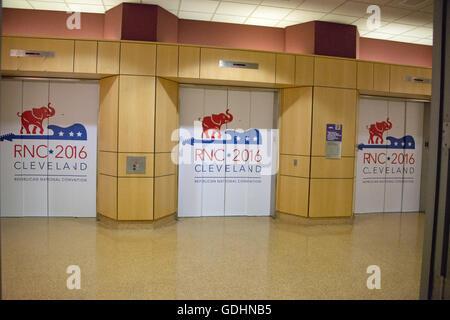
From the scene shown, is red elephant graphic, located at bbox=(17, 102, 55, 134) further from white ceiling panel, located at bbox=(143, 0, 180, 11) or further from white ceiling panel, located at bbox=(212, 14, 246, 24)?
white ceiling panel, located at bbox=(212, 14, 246, 24)

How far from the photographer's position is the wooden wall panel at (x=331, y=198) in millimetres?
6980

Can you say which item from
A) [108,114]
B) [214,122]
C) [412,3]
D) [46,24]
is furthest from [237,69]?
[46,24]

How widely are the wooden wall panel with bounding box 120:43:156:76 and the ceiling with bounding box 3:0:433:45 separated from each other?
0.97 m

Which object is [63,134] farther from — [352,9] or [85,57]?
[352,9]

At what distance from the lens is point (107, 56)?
6.10 meters

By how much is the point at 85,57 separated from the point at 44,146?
2.08 m

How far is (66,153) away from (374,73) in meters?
6.62

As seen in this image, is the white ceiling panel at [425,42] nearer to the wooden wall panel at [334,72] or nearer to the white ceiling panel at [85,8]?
the wooden wall panel at [334,72]

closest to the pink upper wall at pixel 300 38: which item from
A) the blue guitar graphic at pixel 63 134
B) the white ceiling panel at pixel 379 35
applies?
the white ceiling panel at pixel 379 35

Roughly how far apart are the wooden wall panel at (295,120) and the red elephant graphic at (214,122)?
3.88 ft

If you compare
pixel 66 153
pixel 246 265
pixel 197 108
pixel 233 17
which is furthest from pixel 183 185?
pixel 233 17

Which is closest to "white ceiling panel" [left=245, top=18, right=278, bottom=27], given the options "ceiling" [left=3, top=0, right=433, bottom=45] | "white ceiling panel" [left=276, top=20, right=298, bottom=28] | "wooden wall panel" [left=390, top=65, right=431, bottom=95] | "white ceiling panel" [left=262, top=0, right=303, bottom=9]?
"ceiling" [left=3, top=0, right=433, bottom=45]

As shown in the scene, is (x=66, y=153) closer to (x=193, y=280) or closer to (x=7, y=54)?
(x=7, y=54)

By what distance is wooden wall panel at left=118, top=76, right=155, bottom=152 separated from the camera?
6.18m
